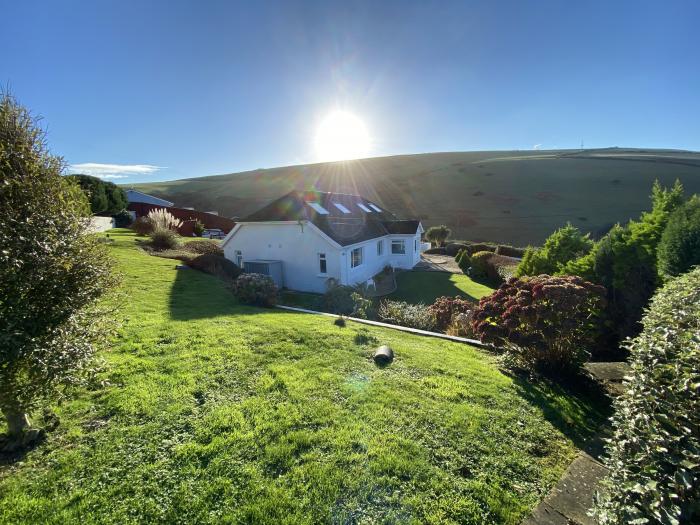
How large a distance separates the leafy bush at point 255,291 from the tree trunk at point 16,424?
8809mm

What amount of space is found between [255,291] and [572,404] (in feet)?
35.8

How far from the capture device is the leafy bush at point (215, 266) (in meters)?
17.2

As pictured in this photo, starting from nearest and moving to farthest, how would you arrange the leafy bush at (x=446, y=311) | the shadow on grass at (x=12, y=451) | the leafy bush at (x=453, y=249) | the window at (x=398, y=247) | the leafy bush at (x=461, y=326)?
1. the shadow on grass at (x=12, y=451)
2. the leafy bush at (x=461, y=326)
3. the leafy bush at (x=446, y=311)
4. the window at (x=398, y=247)
5. the leafy bush at (x=453, y=249)

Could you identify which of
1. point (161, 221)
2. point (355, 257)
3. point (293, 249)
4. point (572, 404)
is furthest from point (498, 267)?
point (161, 221)

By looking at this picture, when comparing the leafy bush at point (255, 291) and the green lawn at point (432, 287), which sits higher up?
the leafy bush at point (255, 291)

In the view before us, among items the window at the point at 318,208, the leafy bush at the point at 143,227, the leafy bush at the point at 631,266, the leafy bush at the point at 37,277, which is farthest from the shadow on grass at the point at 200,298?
the leafy bush at the point at 631,266

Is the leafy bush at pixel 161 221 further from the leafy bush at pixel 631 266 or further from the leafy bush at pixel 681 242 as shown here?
the leafy bush at pixel 681 242

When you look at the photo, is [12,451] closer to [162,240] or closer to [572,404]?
[572,404]

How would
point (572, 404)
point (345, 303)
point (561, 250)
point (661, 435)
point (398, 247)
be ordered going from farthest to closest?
point (398, 247)
point (345, 303)
point (561, 250)
point (572, 404)
point (661, 435)

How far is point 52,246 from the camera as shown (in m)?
3.85

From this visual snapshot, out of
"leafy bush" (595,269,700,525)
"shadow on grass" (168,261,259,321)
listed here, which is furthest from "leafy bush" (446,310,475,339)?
"leafy bush" (595,269,700,525)

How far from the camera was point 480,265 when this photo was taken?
894 inches

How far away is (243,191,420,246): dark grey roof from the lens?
19.2 meters

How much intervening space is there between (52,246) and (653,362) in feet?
22.1
